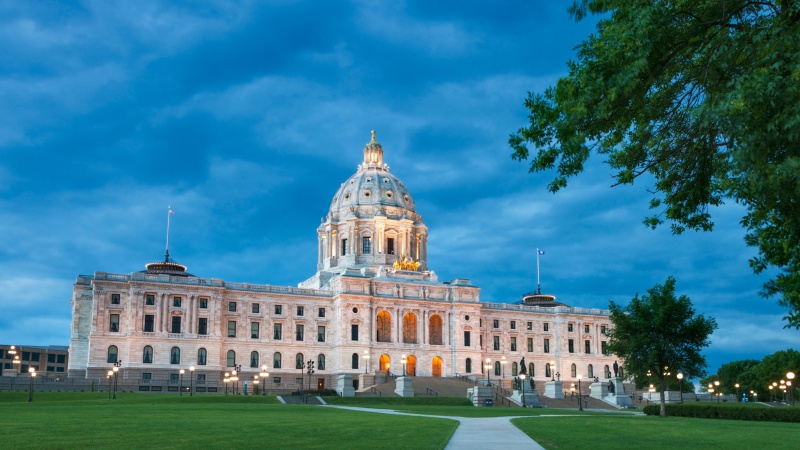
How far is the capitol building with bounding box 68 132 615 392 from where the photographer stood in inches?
3814

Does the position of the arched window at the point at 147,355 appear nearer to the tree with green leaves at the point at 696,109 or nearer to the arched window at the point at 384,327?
the arched window at the point at 384,327

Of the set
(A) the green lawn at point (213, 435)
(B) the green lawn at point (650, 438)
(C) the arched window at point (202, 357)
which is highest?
(C) the arched window at point (202, 357)

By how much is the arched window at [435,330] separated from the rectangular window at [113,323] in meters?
42.6

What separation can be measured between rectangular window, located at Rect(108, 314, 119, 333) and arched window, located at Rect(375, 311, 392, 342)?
35.3m

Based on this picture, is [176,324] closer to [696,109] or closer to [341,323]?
[341,323]

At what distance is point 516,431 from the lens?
28.8m

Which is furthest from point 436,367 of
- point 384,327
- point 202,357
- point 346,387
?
point 346,387

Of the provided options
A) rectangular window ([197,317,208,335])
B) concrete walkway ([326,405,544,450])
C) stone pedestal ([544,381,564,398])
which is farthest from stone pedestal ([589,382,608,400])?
concrete walkway ([326,405,544,450])

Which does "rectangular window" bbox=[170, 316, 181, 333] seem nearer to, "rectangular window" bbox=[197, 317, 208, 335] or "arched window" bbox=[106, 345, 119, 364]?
"rectangular window" bbox=[197, 317, 208, 335]

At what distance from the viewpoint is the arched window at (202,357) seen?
9900 centimetres

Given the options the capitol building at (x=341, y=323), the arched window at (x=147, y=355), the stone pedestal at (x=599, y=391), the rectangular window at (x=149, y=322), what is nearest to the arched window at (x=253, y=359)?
the capitol building at (x=341, y=323)

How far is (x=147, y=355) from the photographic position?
96.2 meters

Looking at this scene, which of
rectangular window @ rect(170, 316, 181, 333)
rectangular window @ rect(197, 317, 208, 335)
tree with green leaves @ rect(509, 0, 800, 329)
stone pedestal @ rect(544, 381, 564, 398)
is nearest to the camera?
tree with green leaves @ rect(509, 0, 800, 329)

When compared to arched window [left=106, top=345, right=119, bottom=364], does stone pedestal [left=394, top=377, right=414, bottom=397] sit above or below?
below
